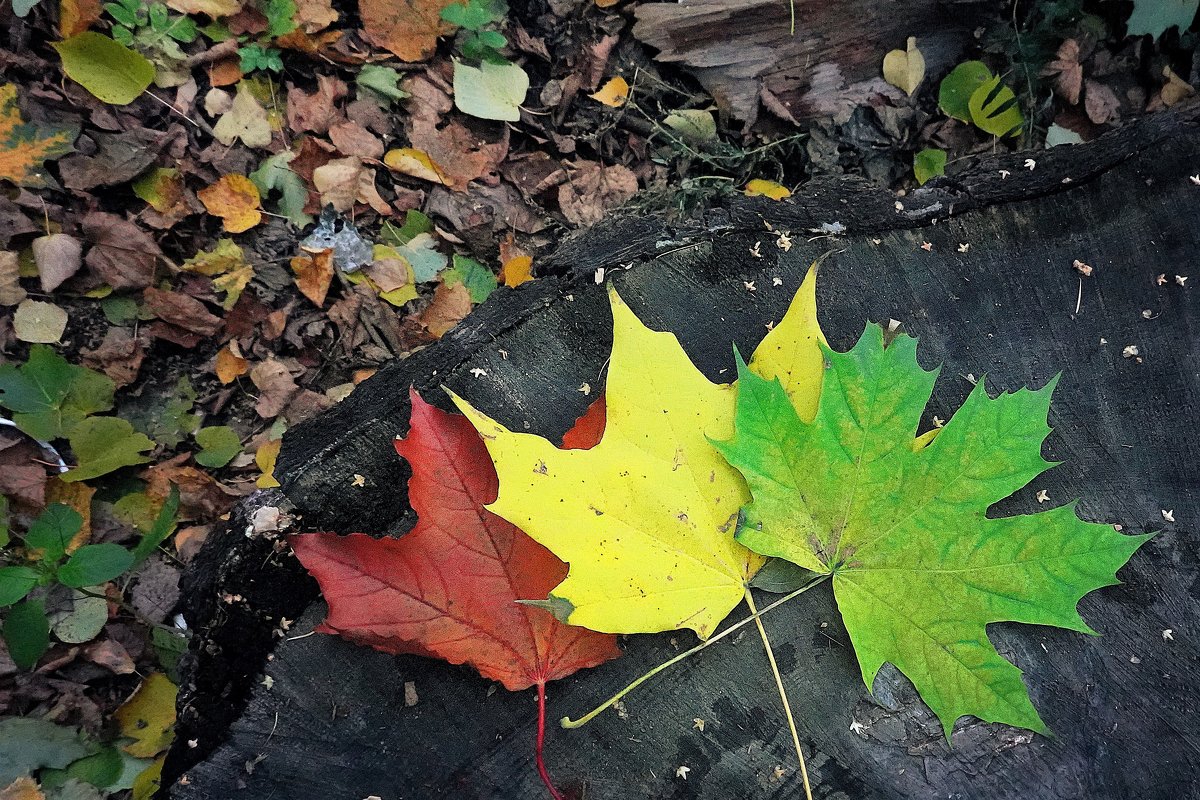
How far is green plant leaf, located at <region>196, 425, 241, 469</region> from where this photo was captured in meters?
1.87

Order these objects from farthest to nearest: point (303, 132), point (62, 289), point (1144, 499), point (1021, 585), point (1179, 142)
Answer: point (303, 132), point (62, 289), point (1179, 142), point (1144, 499), point (1021, 585)

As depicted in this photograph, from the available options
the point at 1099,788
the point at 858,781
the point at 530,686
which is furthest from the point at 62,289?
the point at 1099,788

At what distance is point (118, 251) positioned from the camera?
1.86 meters

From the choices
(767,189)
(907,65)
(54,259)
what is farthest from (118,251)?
(907,65)

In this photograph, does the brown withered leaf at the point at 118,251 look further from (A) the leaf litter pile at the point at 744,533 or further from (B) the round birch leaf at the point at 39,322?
(A) the leaf litter pile at the point at 744,533

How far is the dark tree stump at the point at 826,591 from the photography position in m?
1.11

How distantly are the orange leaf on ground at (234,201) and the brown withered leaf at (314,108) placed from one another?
0.21m

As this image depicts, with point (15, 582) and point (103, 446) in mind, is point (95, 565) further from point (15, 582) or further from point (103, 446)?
point (103, 446)

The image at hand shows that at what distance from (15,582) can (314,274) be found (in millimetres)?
962

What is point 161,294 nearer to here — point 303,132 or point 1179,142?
point 303,132

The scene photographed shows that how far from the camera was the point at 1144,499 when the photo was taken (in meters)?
1.22

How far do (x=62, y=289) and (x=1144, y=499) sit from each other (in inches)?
94.3

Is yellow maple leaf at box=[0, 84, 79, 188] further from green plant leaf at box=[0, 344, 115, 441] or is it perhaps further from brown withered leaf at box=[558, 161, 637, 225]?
brown withered leaf at box=[558, 161, 637, 225]

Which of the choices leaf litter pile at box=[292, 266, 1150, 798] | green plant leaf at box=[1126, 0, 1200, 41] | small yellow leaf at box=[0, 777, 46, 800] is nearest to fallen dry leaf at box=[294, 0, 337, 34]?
leaf litter pile at box=[292, 266, 1150, 798]
